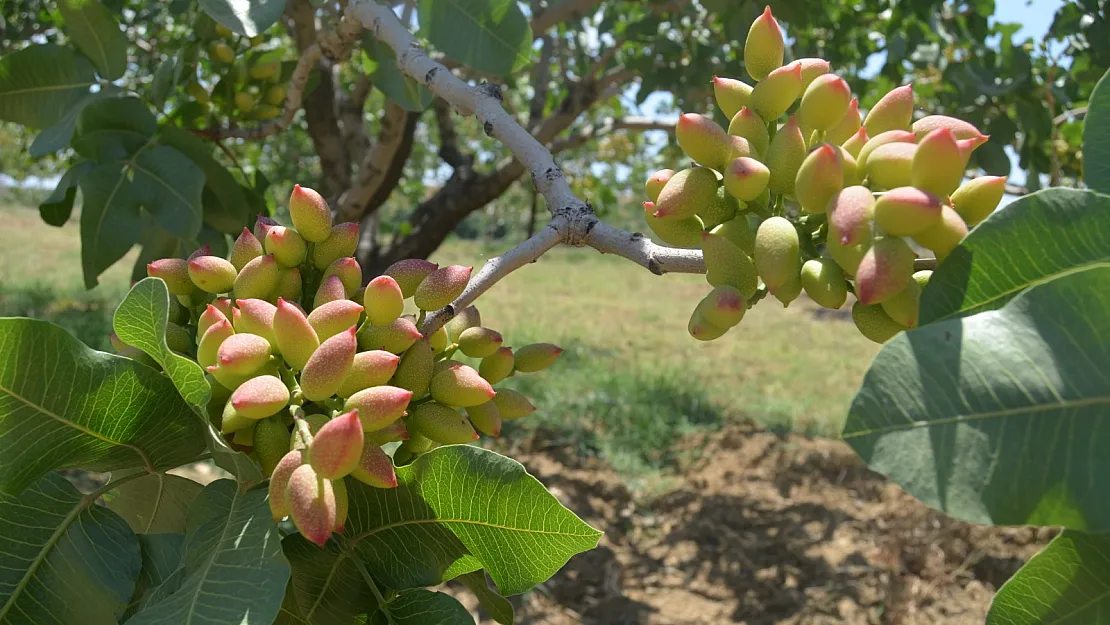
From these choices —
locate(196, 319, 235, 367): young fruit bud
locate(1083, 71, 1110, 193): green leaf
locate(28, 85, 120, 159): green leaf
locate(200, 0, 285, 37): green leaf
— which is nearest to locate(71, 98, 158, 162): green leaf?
locate(28, 85, 120, 159): green leaf

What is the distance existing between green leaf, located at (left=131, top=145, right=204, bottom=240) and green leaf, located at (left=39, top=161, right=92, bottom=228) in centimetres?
11

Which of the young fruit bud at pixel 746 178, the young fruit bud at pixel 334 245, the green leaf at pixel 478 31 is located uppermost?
the green leaf at pixel 478 31

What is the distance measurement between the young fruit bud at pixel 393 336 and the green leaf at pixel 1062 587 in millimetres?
539

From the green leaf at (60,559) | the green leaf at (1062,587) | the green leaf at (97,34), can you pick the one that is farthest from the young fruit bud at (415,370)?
the green leaf at (97,34)

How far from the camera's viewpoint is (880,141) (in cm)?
67

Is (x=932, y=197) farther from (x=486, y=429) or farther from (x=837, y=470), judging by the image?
(x=837, y=470)

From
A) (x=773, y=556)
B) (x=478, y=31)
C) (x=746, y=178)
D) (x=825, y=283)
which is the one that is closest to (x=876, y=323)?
(x=825, y=283)

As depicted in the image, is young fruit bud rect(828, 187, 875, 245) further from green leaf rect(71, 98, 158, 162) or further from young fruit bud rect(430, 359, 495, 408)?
green leaf rect(71, 98, 158, 162)

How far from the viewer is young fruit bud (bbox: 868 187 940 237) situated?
0.57m

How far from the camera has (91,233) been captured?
5.20 ft

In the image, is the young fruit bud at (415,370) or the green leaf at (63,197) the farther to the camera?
the green leaf at (63,197)

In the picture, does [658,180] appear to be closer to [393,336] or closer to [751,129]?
[751,129]

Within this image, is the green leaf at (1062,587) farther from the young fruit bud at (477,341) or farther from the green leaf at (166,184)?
the green leaf at (166,184)

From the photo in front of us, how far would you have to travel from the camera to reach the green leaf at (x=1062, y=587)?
604 millimetres
